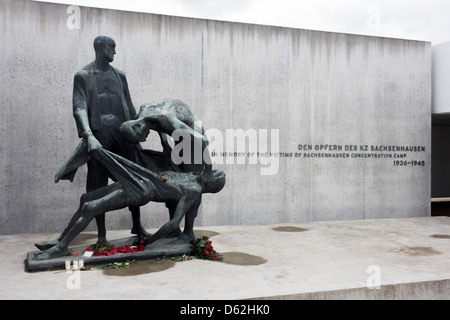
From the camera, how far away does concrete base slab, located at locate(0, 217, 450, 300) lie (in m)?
3.37

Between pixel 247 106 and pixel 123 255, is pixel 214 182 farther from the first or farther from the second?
pixel 247 106

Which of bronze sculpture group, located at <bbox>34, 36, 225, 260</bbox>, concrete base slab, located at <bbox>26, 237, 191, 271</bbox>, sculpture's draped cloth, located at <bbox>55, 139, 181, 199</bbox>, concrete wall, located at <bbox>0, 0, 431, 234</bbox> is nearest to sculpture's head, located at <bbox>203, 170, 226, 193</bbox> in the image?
bronze sculpture group, located at <bbox>34, 36, 225, 260</bbox>

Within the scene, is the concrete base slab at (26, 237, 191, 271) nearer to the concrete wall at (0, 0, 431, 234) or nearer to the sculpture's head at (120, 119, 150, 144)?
→ the sculpture's head at (120, 119, 150, 144)

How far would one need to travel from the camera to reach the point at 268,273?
156 inches

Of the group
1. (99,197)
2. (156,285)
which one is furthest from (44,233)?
(156,285)

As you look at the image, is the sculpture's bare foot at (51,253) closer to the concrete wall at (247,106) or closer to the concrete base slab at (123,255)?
the concrete base slab at (123,255)

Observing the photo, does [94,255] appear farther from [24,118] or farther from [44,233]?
[24,118]

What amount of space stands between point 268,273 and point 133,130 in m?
2.00

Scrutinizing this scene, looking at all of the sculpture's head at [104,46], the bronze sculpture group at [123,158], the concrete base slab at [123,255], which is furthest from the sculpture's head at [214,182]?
the sculpture's head at [104,46]

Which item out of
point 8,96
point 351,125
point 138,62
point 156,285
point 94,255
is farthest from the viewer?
point 351,125

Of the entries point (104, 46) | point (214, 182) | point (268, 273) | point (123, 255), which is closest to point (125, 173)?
point (123, 255)
